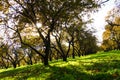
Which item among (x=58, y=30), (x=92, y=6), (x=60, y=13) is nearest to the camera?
(x=92, y=6)

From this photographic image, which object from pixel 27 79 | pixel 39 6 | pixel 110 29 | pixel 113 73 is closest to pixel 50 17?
pixel 39 6

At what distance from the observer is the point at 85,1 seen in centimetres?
2945

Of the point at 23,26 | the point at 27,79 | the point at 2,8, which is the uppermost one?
the point at 2,8

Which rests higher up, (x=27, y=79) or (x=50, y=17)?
(x=50, y=17)

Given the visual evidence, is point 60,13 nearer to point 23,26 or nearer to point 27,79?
point 23,26

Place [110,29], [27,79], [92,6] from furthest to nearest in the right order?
[110,29] → [92,6] → [27,79]

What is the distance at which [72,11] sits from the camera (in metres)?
32.3

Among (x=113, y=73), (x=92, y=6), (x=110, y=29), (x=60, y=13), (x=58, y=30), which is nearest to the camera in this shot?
(x=113, y=73)

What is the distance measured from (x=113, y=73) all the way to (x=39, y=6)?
1566cm

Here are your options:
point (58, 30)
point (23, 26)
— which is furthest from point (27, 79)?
point (58, 30)

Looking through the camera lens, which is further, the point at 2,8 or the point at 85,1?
the point at 2,8

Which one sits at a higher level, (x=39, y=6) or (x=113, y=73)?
(x=39, y=6)

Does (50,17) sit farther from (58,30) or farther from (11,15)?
(58,30)

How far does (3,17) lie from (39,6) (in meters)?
5.05
